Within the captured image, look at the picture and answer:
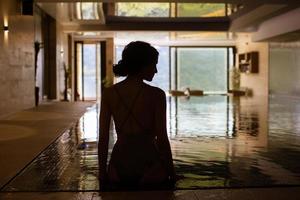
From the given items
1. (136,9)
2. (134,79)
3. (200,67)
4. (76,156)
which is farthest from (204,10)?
(134,79)

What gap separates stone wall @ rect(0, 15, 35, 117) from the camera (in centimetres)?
878

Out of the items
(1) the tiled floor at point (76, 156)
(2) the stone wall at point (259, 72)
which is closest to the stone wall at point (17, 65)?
(1) the tiled floor at point (76, 156)

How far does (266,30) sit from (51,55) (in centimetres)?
645

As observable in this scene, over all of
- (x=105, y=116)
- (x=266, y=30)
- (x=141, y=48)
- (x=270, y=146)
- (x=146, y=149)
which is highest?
(x=266, y=30)

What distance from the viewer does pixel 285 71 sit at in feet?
53.4

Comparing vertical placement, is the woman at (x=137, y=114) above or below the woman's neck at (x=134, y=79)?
below

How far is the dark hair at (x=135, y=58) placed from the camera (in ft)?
9.27

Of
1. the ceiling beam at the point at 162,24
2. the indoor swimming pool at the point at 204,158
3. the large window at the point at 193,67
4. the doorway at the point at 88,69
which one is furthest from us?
the large window at the point at 193,67

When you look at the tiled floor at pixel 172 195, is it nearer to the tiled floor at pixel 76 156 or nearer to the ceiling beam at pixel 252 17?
the tiled floor at pixel 76 156

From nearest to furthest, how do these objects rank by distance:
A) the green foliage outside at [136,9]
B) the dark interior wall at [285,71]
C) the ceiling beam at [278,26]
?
the ceiling beam at [278,26], the dark interior wall at [285,71], the green foliage outside at [136,9]

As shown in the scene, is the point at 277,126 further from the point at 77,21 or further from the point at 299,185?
the point at 77,21

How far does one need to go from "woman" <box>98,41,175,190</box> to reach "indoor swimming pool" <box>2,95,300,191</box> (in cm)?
44

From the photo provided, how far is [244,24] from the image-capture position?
48.2ft

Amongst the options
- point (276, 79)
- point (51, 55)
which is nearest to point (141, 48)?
point (51, 55)
